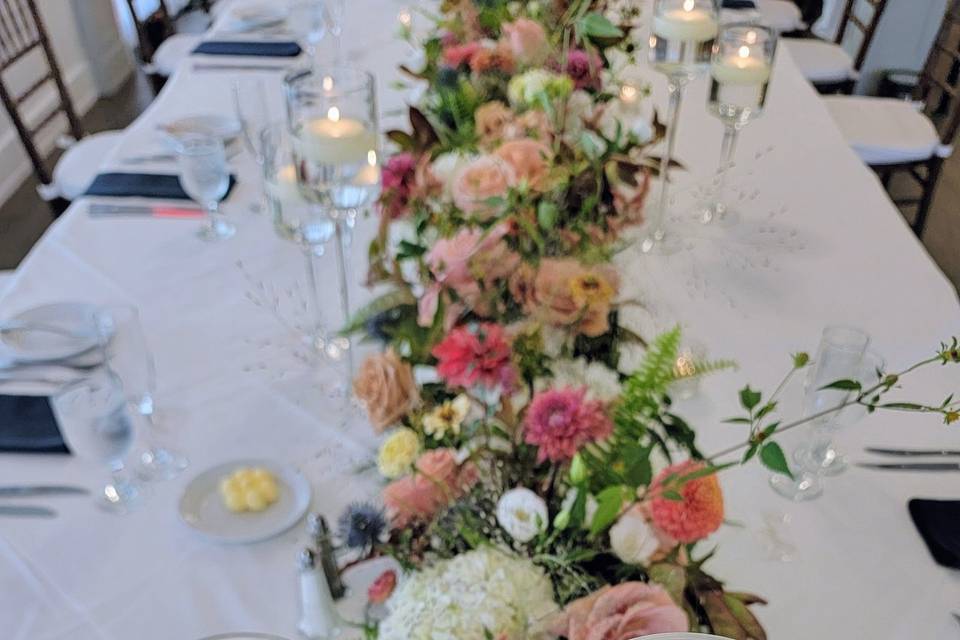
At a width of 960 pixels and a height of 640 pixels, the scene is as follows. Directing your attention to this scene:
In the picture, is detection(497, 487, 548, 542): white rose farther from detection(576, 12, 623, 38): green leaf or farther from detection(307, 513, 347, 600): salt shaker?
detection(576, 12, 623, 38): green leaf

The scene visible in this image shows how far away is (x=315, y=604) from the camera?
31.0 inches

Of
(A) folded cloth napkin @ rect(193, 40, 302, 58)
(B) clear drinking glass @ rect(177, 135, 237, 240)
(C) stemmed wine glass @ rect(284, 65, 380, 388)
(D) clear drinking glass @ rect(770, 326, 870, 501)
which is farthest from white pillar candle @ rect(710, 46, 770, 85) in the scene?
(A) folded cloth napkin @ rect(193, 40, 302, 58)

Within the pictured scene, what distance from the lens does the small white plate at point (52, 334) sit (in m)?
1.16

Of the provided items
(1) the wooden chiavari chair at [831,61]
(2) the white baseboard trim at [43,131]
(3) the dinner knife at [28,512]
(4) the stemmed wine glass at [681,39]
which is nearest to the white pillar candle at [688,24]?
(4) the stemmed wine glass at [681,39]

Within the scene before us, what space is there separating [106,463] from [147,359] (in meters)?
0.14

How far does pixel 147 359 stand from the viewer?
1047 mm

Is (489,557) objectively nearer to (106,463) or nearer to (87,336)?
(106,463)

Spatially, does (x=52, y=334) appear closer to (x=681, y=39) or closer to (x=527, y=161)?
(x=527, y=161)

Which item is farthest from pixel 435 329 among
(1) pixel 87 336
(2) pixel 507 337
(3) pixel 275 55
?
(3) pixel 275 55

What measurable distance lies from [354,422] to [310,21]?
1216mm

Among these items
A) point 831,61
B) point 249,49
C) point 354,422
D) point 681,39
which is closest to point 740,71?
point 681,39

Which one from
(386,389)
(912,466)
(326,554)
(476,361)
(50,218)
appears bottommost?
(50,218)

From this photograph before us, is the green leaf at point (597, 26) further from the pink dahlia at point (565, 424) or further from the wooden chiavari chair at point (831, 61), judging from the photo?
the wooden chiavari chair at point (831, 61)

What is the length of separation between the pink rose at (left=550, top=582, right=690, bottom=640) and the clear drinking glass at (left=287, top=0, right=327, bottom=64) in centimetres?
166
